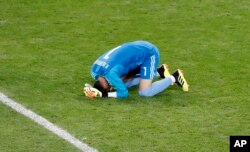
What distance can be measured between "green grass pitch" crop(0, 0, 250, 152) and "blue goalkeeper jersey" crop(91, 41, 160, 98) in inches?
10.7

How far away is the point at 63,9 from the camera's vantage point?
46.6 feet

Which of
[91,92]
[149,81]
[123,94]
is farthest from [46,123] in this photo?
[149,81]

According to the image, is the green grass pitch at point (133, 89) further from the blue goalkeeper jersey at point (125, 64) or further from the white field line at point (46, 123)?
the blue goalkeeper jersey at point (125, 64)

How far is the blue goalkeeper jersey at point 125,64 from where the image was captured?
1005 cm

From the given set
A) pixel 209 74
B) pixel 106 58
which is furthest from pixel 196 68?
pixel 106 58

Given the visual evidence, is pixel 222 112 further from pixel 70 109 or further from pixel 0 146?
pixel 0 146

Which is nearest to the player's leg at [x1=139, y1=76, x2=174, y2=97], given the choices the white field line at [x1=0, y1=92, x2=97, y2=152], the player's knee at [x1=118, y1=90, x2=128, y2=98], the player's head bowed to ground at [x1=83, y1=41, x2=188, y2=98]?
the player's head bowed to ground at [x1=83, y1=41, x2=188, y2=98]

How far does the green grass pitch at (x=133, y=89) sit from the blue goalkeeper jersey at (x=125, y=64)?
0.27 meters

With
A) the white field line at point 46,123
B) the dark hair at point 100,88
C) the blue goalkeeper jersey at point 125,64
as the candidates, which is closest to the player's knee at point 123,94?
the blue goalkeeper jersey at point 125,64

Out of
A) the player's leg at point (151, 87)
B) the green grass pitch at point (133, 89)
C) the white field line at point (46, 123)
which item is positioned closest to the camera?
the white field line at point (46, 123)

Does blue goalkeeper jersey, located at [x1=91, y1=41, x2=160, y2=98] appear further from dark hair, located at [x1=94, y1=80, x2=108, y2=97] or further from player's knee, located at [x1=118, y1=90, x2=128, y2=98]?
dark hair, located at [x1=94, y1=80, x2=108, y2=97]

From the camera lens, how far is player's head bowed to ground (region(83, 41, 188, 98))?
33.0 ft

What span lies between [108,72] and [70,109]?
2.19 ft

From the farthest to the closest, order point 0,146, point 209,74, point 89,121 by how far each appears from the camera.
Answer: point 209,74 < point 89,121 < point 0,146
